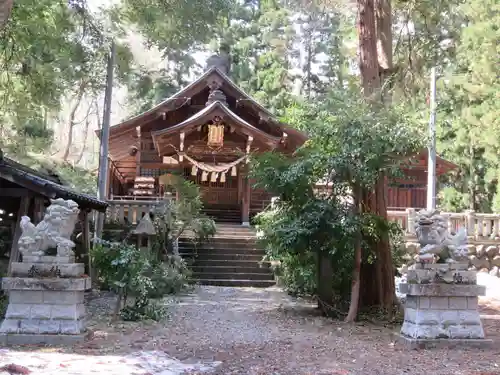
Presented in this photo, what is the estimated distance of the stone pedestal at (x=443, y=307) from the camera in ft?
24.9

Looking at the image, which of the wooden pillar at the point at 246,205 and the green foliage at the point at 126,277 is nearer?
the green foliage at the point at 126,277

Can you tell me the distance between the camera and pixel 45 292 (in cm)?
750

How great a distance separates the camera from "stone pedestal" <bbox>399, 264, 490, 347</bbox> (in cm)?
758

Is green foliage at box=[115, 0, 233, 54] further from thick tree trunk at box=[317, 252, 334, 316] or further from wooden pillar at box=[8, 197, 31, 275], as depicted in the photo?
thick tree trunk at box=[317, 252, 334, 316]

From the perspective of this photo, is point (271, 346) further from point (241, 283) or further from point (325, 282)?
point (241, 283)

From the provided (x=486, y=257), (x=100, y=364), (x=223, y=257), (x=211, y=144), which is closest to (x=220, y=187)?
(x=211, y=144)

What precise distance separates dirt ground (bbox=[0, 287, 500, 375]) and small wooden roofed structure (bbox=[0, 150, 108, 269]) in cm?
216

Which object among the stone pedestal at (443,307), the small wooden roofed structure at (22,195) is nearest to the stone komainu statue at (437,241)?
the stone pedestal at (443,307)

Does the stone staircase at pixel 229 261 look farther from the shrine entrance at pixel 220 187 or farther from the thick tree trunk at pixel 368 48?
the thick tree trunk at pixel 368 48

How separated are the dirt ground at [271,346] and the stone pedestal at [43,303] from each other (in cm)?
34

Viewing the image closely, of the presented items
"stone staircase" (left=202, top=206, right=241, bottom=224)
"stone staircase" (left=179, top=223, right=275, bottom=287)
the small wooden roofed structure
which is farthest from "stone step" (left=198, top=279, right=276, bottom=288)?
"stone staircase" (left=202, top=206, right=241, bottom=224)

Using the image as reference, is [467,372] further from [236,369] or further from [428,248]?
[236,369]

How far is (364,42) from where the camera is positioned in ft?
34.9

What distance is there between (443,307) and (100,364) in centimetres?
468
